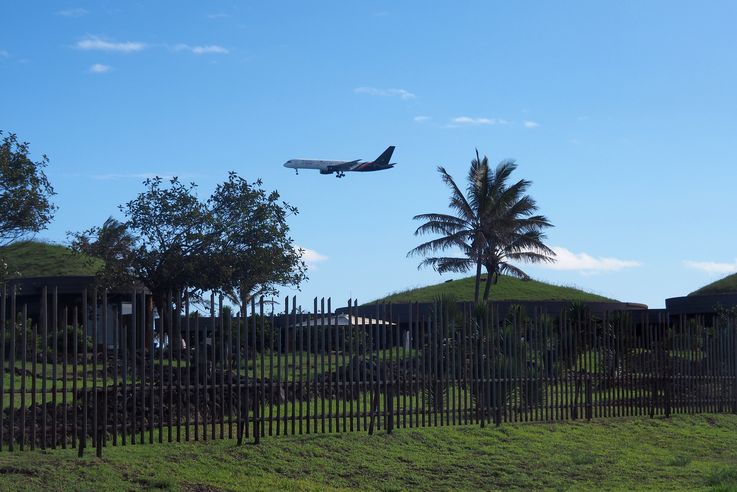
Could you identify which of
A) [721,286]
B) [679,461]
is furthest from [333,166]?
[679,461]

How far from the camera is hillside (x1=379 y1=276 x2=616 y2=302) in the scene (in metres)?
59.2

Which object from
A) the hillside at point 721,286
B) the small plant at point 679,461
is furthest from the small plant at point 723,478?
the hillside at point 721,286

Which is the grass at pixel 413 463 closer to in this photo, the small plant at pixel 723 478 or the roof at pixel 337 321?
the small plant at pixel 723 478

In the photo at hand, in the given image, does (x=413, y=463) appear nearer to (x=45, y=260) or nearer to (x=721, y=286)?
(x=45, y=260)

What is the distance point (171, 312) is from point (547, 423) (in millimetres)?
7505

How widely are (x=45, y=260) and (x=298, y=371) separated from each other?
38.5 meters

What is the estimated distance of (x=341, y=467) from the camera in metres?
12.5

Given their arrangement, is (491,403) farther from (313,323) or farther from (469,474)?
(313,323)

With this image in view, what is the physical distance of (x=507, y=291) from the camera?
61.2 m

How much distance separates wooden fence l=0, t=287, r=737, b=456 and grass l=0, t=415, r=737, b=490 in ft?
0.99

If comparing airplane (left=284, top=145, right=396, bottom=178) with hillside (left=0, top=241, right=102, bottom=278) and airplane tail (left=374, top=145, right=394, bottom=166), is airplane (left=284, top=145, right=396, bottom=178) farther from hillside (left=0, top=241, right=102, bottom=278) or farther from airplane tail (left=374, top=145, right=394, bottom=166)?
hillside (left=0, top=241, right=102, bottom=278)

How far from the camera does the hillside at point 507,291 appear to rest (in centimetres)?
5925

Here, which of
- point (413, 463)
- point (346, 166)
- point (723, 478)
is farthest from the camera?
point (346, 166)

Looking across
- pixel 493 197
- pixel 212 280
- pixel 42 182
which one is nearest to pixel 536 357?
pixel 42 182
